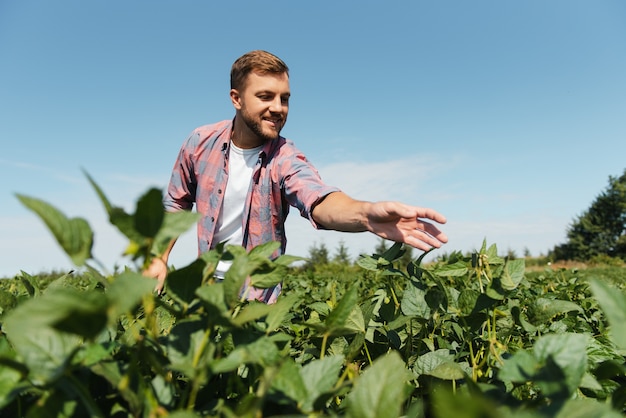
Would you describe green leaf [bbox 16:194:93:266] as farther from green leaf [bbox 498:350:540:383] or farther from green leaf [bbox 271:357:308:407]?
green leaf [bbox 498:350:540:383]

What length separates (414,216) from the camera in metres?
1.74

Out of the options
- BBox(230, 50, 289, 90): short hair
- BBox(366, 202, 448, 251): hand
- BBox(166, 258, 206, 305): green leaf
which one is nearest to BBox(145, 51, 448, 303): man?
BBox(230, 50, 289, 90): short hair

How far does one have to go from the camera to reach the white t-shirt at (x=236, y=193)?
406 cm

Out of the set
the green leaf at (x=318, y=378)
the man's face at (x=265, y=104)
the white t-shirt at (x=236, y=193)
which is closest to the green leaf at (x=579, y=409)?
the green leaf at (x=318, y=378)

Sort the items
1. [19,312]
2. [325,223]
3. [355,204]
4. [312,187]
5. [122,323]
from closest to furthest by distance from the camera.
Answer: [19,312], [122,323], [355,204], [325,223], [312,187]

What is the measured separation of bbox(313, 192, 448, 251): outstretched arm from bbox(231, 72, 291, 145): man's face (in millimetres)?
1494

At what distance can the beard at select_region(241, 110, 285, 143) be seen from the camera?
3.77 m

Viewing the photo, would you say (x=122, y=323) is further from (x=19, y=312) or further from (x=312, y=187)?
(x=312, y=187)

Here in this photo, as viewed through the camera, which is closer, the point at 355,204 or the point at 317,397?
the point at 317,397

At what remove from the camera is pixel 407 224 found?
74.3 inches

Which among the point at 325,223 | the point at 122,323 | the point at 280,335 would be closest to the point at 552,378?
the point at 280,335

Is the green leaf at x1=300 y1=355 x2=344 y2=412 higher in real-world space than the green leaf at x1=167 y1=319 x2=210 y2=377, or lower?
lower

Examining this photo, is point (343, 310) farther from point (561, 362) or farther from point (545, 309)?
point (545, 309)

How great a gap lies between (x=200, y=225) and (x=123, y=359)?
3.31 meters
